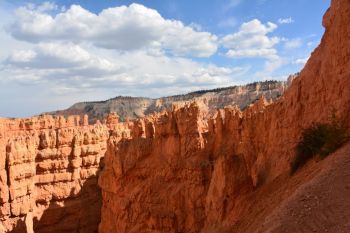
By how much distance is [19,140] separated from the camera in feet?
96.9

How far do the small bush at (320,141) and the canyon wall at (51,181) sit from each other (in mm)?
21254

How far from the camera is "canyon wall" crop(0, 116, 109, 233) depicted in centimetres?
2723

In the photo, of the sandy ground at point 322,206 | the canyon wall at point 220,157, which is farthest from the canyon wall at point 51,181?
the sandy ground at point 322,206

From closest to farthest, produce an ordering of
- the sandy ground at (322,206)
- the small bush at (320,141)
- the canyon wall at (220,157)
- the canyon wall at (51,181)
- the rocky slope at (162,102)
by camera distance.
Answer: the sandy ground at (322,206), the small bush at (320,141), the canyon wall at (220,157), the canyon wall at (51,181), the rocky slope at (162,102)

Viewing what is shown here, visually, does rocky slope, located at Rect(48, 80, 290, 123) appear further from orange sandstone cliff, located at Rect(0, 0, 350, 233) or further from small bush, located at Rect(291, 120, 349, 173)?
small bush, located at Rect(291, 120, 349, 173)

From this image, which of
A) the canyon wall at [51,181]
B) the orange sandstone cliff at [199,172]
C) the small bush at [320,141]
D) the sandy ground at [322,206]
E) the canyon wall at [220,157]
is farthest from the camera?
the canyon wall at [51,181]

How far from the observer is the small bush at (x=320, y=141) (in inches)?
380

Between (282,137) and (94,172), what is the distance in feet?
74.2

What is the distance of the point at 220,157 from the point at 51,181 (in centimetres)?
2056

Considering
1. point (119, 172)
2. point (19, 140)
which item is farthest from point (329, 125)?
point (19, 140)

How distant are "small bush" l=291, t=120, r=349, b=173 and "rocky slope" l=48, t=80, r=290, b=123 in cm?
9221

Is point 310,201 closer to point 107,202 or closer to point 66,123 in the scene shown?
point 107,202

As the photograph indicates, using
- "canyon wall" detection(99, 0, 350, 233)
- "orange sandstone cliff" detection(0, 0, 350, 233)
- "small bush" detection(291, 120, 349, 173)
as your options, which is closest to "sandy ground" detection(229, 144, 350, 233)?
"orange sandstone cliff" detection(0, 0, 350, 233)

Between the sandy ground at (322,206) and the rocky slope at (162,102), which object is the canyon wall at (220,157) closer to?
the sandy ground at (322,206)
